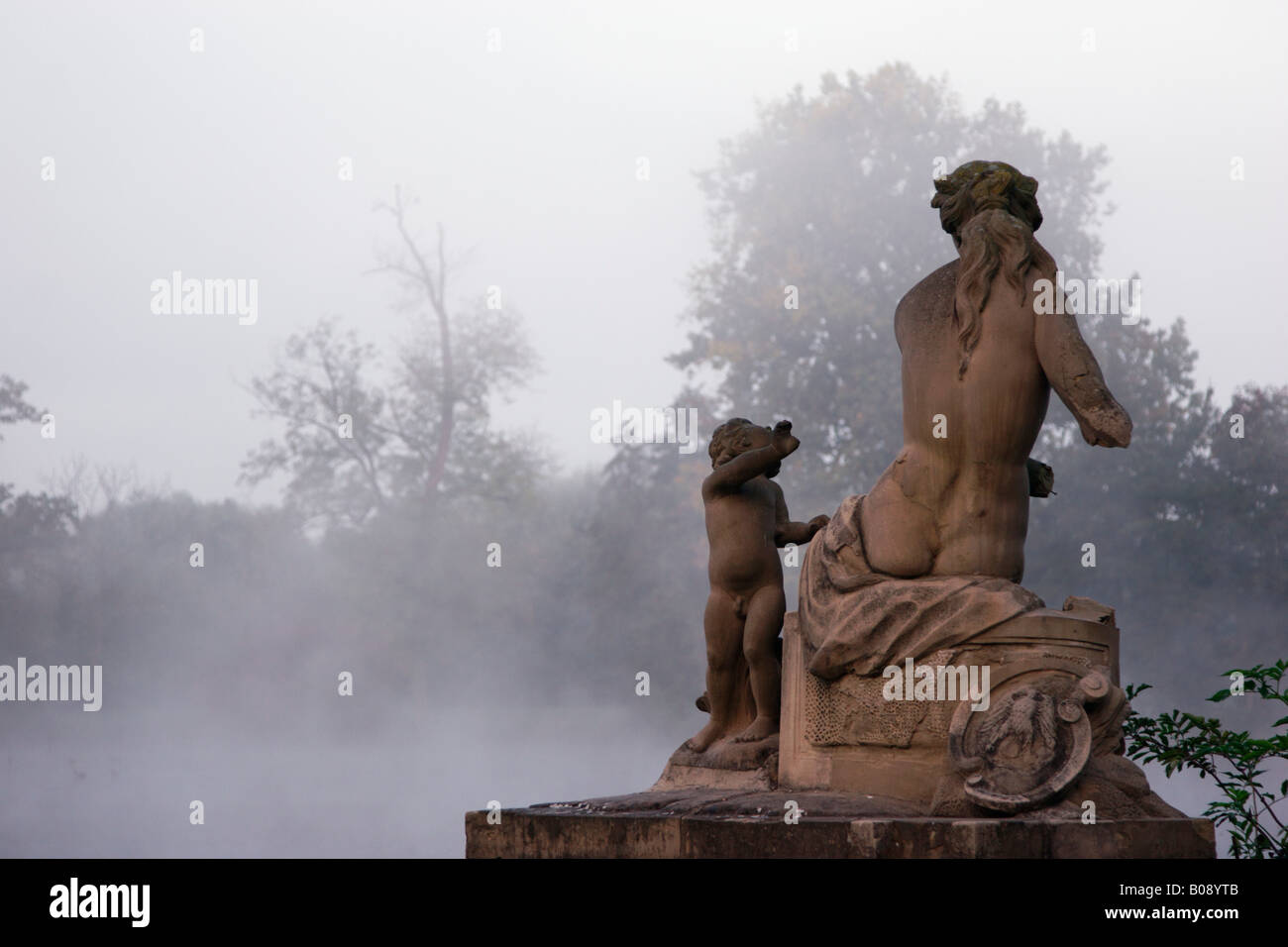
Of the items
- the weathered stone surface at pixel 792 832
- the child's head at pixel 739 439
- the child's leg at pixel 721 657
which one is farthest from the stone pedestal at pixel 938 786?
the child's head at pixel 739 439

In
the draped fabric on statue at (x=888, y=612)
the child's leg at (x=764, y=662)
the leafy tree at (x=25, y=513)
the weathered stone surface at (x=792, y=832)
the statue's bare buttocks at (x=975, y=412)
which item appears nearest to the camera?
the weathered stone surface at (x=792, y=832)

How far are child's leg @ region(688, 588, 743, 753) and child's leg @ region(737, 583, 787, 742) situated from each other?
0.07m

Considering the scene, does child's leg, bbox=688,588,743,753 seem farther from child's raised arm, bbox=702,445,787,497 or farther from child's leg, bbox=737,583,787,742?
child's raised arm, bbox=702,445,787,497

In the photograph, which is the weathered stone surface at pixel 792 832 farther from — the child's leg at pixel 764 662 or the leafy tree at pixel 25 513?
A: the leafy tree at pixel 25 513

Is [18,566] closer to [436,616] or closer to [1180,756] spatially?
[436,616]

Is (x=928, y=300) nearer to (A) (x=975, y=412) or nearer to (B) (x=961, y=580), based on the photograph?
(A) (x=975, y=412)

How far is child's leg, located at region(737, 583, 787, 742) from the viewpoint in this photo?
6.32 metres

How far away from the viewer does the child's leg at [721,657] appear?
6.45 meters

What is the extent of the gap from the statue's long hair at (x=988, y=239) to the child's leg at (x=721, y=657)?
1449mm

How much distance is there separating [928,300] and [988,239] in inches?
12.0

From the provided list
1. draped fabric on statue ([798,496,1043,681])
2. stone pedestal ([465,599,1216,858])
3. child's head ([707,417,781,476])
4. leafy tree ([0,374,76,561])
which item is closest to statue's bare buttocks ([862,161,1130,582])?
draped fabric on statue ([798,496,1043,681])
